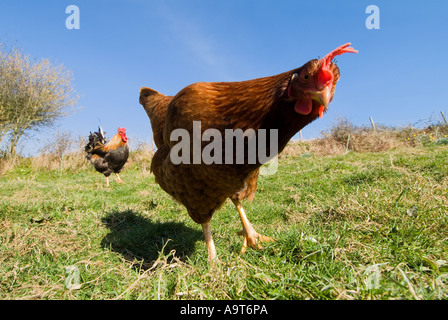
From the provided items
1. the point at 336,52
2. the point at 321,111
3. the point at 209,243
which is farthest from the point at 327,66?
the point at 209,243

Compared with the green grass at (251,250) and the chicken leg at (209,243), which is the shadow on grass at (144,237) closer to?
the green grass at (251,250)

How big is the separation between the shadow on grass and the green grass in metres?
0.01

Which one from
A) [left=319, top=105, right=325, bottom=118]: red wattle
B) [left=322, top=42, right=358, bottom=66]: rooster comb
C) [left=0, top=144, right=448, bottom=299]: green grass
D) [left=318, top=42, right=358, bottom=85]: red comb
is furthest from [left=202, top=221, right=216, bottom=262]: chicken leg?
[left=322, top=42, right=358, bottom=66]: rooster comb

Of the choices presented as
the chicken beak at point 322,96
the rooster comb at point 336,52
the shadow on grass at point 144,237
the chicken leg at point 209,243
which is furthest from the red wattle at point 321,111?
the shadow on grass at point 144,237

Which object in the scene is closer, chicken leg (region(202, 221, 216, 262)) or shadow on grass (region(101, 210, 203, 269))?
chicken leg (region(202, 221, 216, 262))

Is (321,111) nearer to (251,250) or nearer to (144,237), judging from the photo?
(251,250)

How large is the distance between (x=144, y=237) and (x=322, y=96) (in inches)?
98.6

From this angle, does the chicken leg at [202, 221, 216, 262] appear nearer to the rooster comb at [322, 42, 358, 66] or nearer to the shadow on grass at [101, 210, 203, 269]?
the shadow on grass at [101, 210, 203, 269]

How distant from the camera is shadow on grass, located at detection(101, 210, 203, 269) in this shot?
8.45ft

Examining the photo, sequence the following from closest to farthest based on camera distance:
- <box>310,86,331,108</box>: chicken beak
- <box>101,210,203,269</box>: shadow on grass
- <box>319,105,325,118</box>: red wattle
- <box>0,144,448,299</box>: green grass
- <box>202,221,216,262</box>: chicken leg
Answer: <box>0,144,448,299</box>: green grass
<box>310,86,331,108</box>: chicken beak
<box>319,105,325,118</box>: red wattle
<box>202,221,216,262</box>: chicken leg
<box>101,210,203,269</box>: shadow on grass

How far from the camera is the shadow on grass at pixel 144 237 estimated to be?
2576 mm

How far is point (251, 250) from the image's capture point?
1885 mm
